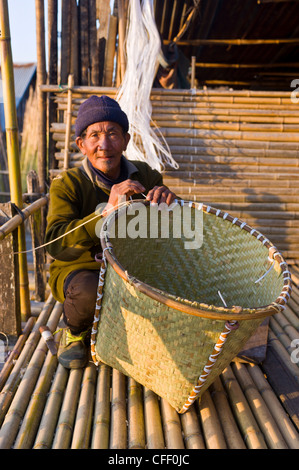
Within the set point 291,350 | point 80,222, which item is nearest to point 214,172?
point 291,350

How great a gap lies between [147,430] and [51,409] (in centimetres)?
43

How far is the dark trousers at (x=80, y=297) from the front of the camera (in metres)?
1.86

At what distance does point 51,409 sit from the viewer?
1752 millimetres

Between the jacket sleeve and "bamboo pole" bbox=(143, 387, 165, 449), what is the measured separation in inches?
28.4

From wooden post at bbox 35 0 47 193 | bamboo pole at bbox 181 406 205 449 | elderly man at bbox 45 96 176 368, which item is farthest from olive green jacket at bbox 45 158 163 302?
wooden post at bbox 35 0 47 193

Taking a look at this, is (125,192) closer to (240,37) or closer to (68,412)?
(68,412)

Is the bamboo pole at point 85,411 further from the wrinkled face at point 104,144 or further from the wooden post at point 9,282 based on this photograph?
the wrinkled face at point 104,144

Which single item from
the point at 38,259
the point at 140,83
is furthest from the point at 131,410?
the point at 140,83

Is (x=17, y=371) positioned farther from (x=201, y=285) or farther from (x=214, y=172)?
(x=214, y=172)

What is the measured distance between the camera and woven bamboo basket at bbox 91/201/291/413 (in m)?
1.45

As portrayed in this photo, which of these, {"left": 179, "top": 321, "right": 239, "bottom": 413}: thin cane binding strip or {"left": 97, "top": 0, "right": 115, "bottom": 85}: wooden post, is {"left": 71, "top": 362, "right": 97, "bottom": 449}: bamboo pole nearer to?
{"left": 179, "top": 321, "right": 239, "bottom": 413}: thin cane binding strip

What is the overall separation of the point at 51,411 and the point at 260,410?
0.89m

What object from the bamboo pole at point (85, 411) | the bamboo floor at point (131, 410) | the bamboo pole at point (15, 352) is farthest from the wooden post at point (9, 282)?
the bamboo pole at point (85, 411)

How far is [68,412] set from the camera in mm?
1731
